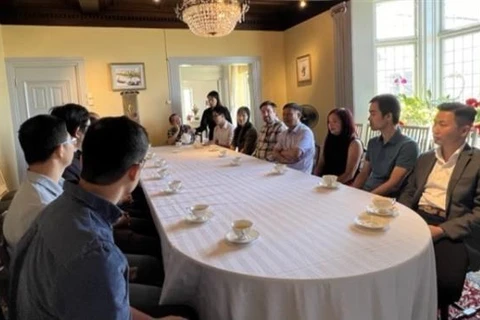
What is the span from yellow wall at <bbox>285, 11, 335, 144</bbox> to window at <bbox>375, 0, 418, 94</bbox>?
2.06 feet

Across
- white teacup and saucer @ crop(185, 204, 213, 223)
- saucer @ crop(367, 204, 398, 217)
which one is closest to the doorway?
white teacup and saucer @ crop(185, 204, 213, 223)

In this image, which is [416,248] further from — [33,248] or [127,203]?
[127,203]

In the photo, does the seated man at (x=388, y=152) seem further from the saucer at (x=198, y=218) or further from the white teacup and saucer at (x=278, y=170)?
the saucer at (x=198, y=218)

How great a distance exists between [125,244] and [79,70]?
407cm

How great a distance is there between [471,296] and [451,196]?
0.78m

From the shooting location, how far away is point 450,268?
1.69 meters

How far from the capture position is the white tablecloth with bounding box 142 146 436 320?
110cm

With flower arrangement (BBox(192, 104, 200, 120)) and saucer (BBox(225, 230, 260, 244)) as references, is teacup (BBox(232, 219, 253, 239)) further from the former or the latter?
flower arrangement (BBox(192, 104, 200, 120))

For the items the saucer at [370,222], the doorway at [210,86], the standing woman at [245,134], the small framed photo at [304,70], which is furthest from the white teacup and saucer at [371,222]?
the doorway at [210,86]

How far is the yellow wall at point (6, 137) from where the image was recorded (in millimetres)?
4594

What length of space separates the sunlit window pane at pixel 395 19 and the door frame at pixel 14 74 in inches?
163

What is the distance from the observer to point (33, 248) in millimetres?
909

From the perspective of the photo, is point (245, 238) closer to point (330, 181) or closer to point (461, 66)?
point (330, 181)

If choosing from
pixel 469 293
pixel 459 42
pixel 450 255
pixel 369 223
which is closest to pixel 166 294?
pixel 369 223
